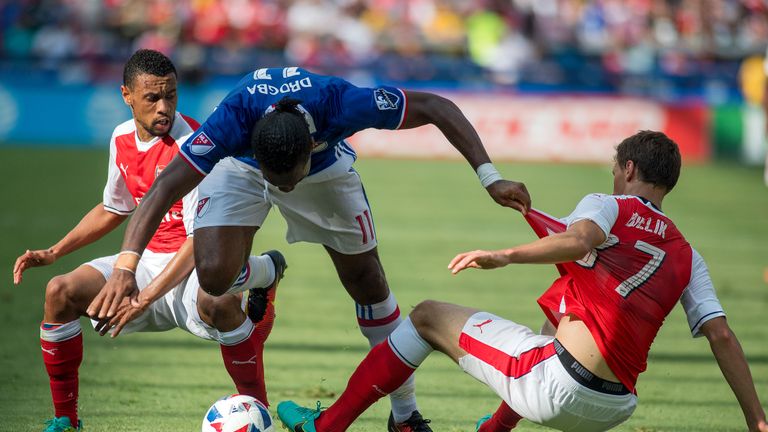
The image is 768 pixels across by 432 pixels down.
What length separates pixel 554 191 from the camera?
16094 mm

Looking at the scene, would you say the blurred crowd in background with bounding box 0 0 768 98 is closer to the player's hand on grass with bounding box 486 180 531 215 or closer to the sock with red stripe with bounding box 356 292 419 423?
the sock with red stripe with bounding box 356 292 419 423

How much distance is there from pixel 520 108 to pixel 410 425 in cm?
1518

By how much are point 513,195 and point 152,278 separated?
201cm

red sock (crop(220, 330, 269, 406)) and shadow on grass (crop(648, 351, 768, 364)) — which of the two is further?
shadow on grass (crop(648, 351, 768, 364))

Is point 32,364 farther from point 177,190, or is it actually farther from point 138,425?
point 177,190

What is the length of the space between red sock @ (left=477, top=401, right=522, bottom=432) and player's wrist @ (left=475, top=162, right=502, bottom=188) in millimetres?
1042

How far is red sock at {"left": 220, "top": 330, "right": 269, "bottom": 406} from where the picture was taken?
520 cm

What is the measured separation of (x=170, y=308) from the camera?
531cm

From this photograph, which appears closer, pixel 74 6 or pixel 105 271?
pixel 105 271

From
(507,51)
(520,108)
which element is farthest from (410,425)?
(507,51)

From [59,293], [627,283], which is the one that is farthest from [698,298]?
[59,293]

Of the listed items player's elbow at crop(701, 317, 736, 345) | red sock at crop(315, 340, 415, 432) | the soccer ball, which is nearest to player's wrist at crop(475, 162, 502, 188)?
red sock at crop(315, 340, 415, 432)

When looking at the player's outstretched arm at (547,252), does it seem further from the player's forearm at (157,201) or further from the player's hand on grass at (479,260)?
the player's forearm at (157,201)

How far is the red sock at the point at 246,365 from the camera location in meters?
5.20
